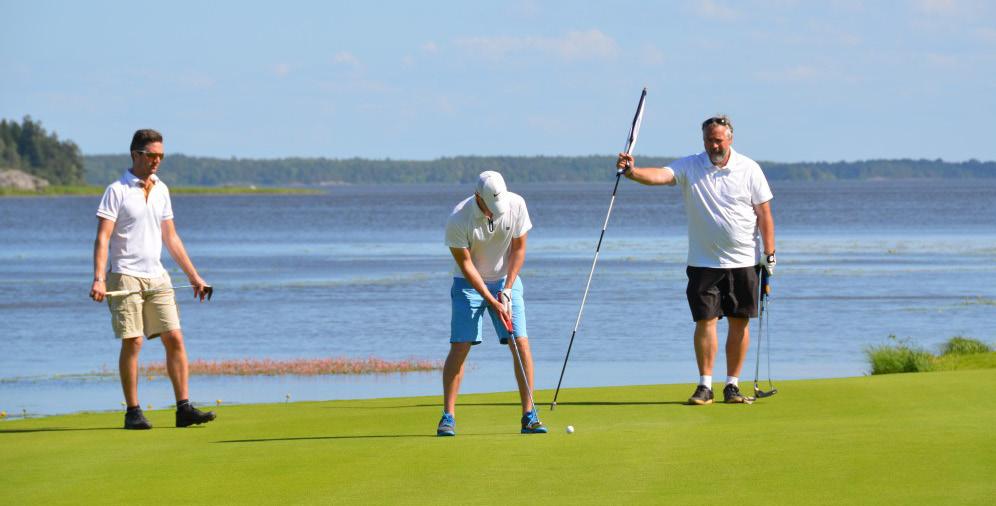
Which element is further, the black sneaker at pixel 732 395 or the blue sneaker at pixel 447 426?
the black sneaker at pixel 732 395

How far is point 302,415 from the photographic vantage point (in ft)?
36.8

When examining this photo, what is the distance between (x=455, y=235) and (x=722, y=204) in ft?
7.65

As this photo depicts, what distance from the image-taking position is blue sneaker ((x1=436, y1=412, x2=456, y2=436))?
9305mm

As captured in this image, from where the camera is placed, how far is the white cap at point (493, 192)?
8.75m

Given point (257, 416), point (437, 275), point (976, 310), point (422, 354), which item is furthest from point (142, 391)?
point (437, 275)

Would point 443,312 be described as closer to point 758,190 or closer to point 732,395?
point 732,395

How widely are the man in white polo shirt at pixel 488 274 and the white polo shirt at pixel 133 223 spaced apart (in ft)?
7.22

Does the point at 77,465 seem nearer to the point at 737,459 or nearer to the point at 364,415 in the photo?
the point at 364,415

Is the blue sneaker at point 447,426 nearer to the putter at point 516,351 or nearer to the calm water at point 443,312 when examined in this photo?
the putter at point 516,351

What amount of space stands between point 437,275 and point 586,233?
3138 centimetres

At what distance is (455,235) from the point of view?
9023 millimetres

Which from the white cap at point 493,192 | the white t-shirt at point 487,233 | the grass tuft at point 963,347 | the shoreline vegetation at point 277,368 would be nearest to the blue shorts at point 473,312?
the white t-shirt at point 487,233

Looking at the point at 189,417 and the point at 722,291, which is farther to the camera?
the point at 722,291

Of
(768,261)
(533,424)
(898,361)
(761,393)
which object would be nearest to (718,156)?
(768,261)
